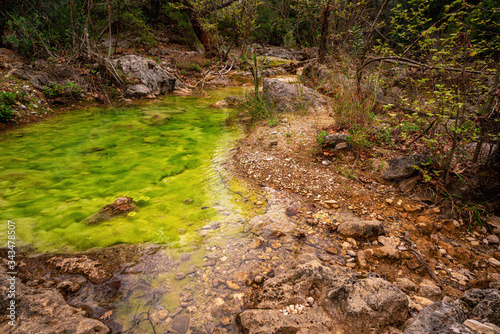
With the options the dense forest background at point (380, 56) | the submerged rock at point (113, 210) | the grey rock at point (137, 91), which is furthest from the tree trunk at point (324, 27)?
the submerged rock at point (113, 210)

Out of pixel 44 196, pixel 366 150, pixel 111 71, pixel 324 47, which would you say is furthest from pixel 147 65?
pixel 366 150

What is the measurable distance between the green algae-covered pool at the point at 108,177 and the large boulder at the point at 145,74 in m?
2.69

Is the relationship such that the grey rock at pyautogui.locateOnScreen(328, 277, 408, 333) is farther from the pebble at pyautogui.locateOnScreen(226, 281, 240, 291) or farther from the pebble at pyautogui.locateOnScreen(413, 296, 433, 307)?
the pebble at pyautogui.locateOnScreen(226, 281, 240, 291)

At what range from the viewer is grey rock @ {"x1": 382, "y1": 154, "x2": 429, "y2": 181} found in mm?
2824

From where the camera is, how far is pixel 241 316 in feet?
5.21

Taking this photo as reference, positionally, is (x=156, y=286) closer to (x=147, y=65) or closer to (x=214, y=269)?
(x=214, y=269)

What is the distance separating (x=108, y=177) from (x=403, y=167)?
418 centimetres

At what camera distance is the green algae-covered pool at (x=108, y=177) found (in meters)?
2.54

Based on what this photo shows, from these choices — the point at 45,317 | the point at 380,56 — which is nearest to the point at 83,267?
the point at 45,317

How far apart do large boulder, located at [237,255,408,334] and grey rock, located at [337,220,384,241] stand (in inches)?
23.6

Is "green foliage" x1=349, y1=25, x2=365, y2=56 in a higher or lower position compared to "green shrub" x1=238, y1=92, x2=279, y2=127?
higher

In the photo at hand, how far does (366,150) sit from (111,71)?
304 inches

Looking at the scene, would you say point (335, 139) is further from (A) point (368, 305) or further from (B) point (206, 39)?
(B) point (206, 39)

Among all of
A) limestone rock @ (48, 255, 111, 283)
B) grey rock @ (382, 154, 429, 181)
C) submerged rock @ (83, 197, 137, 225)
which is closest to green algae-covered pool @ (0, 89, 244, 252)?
submerged rock @ (83, 197, 137, 225)
